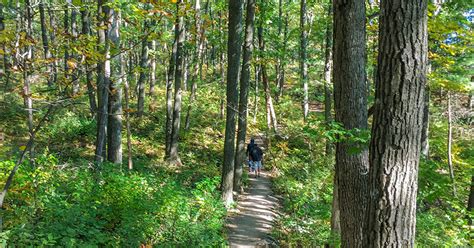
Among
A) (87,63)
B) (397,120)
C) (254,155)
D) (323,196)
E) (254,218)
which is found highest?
(87,63)

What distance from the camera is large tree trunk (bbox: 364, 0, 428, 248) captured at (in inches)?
118

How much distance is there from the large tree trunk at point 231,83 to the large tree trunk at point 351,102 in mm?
4698

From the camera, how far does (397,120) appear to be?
3.06 meters

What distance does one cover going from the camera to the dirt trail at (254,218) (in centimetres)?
760

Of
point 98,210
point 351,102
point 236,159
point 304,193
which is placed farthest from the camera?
point 236,159

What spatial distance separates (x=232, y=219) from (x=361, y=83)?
5.79m

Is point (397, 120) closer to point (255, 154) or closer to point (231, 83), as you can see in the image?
point (231, 83)

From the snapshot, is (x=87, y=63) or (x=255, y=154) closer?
(x=87, y=63)

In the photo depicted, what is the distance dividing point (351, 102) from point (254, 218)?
18.6ft

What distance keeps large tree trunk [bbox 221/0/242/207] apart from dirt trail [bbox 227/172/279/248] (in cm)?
72

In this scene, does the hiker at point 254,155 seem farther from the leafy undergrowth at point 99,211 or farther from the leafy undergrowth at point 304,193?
the leafy undergrowth at point 99,211

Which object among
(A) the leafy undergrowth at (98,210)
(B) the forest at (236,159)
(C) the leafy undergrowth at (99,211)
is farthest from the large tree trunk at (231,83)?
(C) the leafy undergrowth at (99,211)

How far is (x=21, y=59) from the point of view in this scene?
11.6 ft

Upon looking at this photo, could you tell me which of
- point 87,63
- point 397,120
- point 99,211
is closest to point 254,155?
point 99,211
